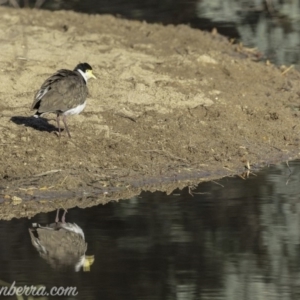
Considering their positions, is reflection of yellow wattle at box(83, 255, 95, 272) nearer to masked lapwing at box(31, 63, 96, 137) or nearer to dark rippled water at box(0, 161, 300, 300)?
dark rippled water at box(0, 161, 300, 300)

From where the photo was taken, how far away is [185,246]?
9.21m

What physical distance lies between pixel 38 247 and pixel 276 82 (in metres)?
6.43

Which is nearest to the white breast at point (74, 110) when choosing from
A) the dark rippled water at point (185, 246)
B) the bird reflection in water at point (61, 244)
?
the dark rippled water at point (185, 246)

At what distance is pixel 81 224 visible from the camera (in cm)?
980

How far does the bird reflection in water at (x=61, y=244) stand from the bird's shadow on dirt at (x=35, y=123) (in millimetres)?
2437

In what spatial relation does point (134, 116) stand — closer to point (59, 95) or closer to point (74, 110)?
point (74, 110)

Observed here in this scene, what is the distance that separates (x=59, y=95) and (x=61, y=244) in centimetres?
258

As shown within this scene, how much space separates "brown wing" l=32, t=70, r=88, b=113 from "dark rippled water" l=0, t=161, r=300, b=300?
1.42 meters

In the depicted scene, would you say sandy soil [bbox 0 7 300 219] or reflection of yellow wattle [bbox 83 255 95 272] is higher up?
sandy soil [bbox 0 7 300 219]

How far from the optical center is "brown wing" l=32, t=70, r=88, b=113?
37.5 ft

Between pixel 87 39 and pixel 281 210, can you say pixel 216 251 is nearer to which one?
pixel 281 210

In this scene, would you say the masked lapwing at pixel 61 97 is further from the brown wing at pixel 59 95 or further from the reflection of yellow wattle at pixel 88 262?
the reflection of yellow wattle at pixel 88 262

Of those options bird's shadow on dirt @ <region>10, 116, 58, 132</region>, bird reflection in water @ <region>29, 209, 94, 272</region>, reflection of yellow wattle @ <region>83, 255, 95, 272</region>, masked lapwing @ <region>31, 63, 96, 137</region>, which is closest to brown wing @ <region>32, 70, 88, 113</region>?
masked lapwing @ <region>31, 63, 96, 137</region>

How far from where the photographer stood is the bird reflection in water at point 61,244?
882 centimetres
